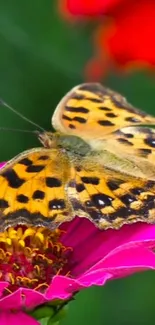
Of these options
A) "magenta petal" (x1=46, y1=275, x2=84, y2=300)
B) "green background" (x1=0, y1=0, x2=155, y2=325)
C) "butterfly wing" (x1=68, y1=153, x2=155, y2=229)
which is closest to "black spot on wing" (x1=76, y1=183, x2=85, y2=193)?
"butterfly wing" (x1=68, y1=153, x2=155, y2=229)

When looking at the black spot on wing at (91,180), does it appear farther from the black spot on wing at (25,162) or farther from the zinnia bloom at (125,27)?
the zinnia bloom at (125,27)

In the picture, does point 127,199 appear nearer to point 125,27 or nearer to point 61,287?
point 61,287

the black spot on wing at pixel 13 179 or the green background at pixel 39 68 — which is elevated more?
the black spot on wing at pixel 13 179

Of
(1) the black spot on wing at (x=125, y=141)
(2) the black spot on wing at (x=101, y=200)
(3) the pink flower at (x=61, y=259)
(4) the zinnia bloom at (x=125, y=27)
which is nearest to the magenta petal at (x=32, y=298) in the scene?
(3) the pink flower at (x=61, y=259)

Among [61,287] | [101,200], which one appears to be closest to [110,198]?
[101,200]

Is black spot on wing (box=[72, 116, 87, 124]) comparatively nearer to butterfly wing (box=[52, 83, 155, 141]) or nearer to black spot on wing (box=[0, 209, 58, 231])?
butterfly wing (box=[52, 83, 155, 141])
